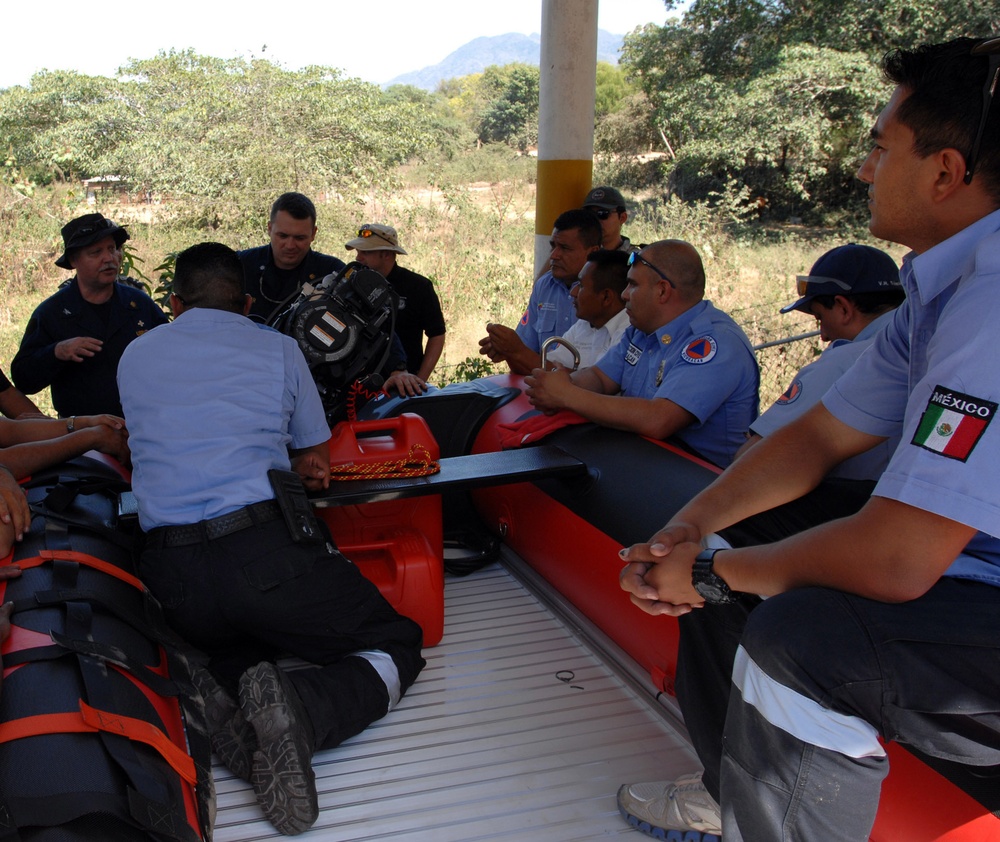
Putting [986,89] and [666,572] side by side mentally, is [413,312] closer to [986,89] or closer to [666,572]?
[666,572]

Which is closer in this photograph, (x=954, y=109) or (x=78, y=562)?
(x=954, y=109)

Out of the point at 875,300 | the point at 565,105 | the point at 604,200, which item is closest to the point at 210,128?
the point at 565,105

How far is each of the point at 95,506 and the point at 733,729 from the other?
160cm

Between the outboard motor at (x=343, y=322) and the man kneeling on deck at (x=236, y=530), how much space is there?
0.22 m

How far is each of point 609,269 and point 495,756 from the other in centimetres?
180

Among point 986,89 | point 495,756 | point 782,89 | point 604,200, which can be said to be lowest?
point 495,756

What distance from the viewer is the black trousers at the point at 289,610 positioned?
→ 198cm

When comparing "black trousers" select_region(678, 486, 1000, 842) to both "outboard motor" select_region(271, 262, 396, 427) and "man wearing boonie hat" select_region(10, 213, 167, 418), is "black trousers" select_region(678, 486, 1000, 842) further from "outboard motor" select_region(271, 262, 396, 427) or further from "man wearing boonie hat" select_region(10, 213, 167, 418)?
"man wearing boonie hat" select_region(10, 213, 167, 418)

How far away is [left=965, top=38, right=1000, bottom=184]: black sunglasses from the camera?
1213 mm

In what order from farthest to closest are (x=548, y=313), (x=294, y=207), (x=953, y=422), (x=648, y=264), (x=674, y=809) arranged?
(x=548, y=313) → (x=294, y=207) → (x=648, y=264) → (x=674, y=809) → (x=953, y=422)

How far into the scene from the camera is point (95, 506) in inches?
85.9

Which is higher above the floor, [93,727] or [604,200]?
[604,200]

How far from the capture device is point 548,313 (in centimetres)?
385

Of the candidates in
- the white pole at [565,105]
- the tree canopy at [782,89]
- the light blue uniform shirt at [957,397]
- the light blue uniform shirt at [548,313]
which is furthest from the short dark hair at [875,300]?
the tree canopy at [782,89]
